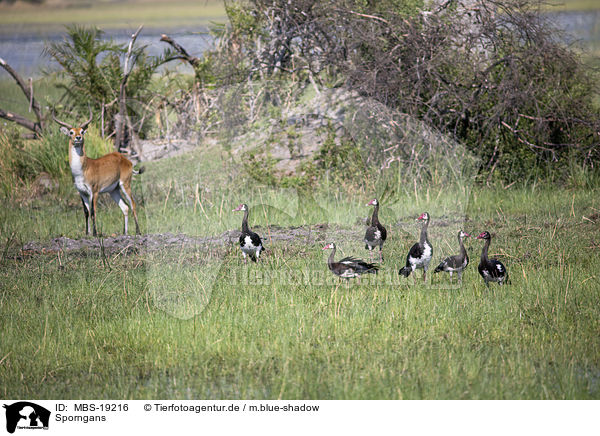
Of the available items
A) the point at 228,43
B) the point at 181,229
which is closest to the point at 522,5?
the point at 228,43

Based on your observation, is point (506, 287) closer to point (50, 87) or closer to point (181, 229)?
point (181, 229)

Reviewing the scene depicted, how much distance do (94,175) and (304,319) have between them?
4396 millimetres

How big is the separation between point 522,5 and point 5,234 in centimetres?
787

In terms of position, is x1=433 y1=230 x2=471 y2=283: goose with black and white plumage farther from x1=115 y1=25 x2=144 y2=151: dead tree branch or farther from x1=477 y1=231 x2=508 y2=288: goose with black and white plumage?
x1=115 y1=25 x2=144 y2=151: dead tree branch

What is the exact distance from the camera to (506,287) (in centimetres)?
513

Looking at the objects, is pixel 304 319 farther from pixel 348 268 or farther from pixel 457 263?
pixel 457 263

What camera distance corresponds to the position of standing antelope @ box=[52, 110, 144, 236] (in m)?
7.70
